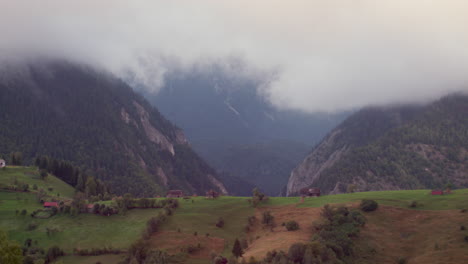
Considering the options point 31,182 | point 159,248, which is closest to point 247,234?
point 159,248

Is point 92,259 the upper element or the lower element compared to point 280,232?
lower

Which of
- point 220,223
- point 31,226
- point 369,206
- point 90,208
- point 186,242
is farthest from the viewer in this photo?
point 90,208

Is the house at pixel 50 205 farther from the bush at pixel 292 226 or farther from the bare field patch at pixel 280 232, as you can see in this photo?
the bush at pixel 292 226

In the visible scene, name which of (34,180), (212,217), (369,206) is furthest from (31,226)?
(369,206)

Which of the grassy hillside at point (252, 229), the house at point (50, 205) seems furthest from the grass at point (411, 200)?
the house at point (50, 205)

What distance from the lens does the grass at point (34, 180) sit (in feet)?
417

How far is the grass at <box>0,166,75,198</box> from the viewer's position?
12695cm

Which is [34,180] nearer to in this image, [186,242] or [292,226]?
[186,242]

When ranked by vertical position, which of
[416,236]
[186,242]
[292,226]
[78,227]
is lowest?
[416,236]

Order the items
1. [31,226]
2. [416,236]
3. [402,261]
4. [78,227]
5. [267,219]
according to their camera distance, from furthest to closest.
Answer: [78,227]
[31,226]
[267,219]
[416,236]
[402,261]

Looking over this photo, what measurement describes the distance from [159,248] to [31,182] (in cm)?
7339

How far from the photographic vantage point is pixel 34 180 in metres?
134

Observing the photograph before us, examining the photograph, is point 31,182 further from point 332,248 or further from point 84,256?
point 332,248

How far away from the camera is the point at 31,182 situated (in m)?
130
